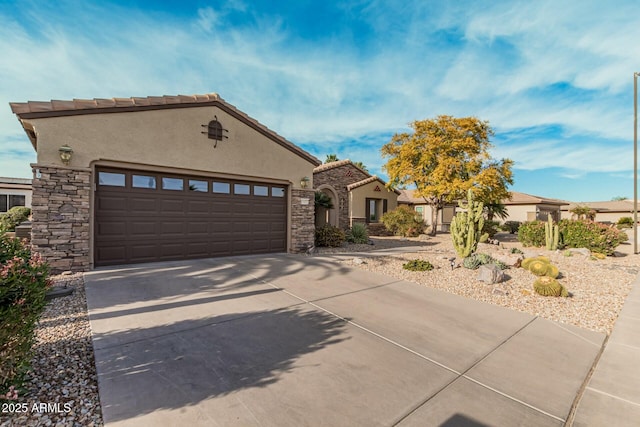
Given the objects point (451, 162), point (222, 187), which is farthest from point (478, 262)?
point (451, 162)

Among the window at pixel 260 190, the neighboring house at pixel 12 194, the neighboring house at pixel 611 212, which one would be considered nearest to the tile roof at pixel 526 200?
the neighboring house at pixel 611 212

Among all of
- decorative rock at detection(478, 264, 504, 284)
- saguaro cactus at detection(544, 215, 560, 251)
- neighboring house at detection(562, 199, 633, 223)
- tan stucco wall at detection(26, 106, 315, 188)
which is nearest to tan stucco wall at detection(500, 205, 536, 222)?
neighboring house at detection(562, 199, 633, 223)

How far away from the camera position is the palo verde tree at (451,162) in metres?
18.2

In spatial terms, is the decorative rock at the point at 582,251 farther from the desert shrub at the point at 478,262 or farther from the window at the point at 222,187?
the window at the point at 222,187

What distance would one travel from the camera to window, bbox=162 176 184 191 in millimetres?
8289

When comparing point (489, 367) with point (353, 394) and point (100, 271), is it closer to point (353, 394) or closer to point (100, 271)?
point (353, 394)

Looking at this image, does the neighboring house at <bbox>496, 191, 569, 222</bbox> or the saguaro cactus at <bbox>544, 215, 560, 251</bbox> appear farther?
the neighboring house at <bbox>496, 191, 569, 222</bbox>

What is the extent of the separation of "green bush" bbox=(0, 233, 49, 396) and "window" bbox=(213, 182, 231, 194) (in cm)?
673

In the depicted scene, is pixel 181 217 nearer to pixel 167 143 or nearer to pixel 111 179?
pixel 111 179

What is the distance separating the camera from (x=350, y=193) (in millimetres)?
20875

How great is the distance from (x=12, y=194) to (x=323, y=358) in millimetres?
31080

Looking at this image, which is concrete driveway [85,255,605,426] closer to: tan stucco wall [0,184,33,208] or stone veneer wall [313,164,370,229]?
stone veneer wall [313,164,370,229]

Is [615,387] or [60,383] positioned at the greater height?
[60,383]

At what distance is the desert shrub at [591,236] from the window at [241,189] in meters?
15.0
